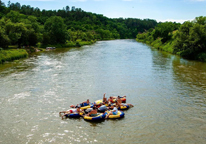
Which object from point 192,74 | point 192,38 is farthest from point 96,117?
point 192,38

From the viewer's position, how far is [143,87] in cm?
3222

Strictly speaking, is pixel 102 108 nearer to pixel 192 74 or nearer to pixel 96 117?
pixel 96 117

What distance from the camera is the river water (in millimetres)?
18625

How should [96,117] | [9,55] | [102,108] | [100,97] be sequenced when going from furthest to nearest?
[9,55] < [100,97] < [102,108] < [96,117]

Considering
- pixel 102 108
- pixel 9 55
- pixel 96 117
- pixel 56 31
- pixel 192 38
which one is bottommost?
pixel 96 117

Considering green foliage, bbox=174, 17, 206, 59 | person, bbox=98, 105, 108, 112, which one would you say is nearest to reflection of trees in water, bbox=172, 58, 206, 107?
person, bbox=98, 105, 108, 112

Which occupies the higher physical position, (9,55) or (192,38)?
Result: (192,38)

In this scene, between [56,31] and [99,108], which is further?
[56,31]

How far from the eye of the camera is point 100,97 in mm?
28188

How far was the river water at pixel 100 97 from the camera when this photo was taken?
733 inches

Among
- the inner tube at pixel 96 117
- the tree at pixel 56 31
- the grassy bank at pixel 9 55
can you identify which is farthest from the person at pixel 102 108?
the tree at pixel 56 31

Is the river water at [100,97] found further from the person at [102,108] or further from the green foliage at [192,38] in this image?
the green foliage at [192,38]

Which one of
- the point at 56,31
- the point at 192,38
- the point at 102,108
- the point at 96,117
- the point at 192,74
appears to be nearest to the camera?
the point at 96,117

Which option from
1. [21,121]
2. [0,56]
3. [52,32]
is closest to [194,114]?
[21,121]
